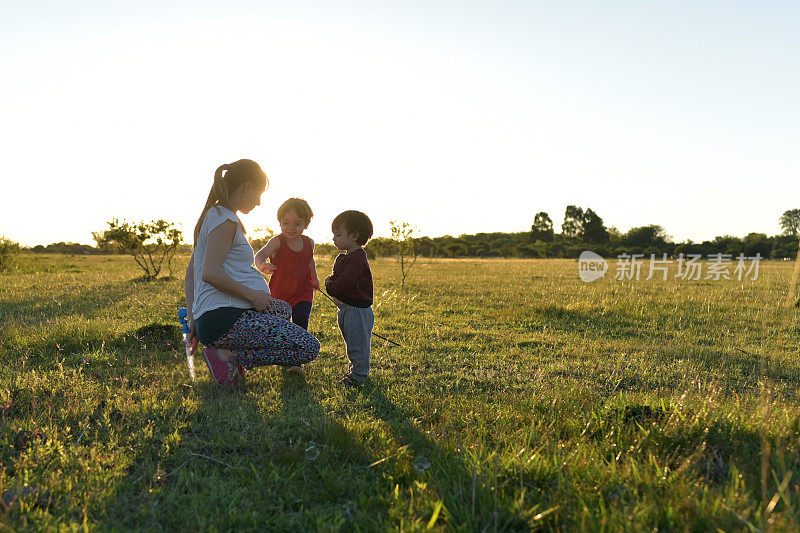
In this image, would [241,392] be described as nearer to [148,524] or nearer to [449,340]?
[148,524]

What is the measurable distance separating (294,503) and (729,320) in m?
9.77

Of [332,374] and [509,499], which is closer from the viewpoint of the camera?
[509,499]

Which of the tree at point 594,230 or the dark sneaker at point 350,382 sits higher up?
the tree at point 594,230

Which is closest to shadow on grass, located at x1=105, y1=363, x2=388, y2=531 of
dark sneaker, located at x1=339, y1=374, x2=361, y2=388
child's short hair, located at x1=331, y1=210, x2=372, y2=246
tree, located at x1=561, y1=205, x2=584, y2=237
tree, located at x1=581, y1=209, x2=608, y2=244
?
dark sneaker, located at x1=339, y1=374, x2=361, y2=388

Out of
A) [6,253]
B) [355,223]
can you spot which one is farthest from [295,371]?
[6,253]

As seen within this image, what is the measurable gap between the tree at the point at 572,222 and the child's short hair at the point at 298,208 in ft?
471

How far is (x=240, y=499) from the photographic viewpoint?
2.46 metres

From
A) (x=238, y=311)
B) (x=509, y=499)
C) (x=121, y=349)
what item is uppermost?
(x=238, y=311)

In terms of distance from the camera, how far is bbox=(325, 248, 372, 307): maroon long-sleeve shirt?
14.6ft

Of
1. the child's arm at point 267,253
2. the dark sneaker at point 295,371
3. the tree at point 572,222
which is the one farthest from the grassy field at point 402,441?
the tree at point 572,222

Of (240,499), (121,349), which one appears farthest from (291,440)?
(121,349)

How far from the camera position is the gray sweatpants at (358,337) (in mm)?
4590

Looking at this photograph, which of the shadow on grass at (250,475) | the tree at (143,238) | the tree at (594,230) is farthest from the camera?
the tree at (594,230)

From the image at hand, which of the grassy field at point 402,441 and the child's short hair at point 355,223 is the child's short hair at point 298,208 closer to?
the child's short hair at point 355,223
